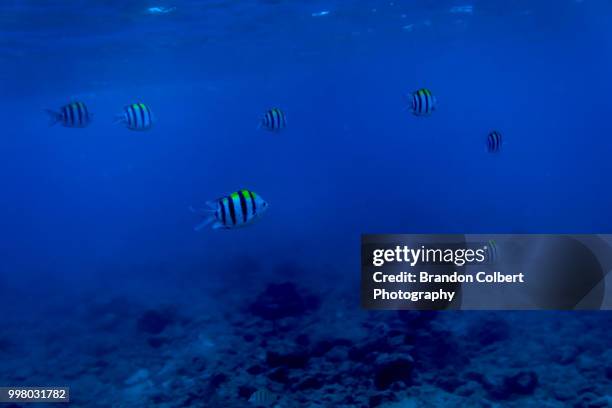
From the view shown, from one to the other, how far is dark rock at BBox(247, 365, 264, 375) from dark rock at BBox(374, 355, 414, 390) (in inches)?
88.5

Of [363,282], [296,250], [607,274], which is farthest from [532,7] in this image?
[363,282]

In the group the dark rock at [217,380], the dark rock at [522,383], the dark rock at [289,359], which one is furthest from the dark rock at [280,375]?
the dark rock at [522,383]

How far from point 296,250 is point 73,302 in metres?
9.16

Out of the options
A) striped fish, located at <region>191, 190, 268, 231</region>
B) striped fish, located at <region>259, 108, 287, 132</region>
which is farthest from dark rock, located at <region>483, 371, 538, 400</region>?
striped fish, located at <region>191, 190, 268, 231</region>

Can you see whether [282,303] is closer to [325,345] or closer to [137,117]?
[325,345]

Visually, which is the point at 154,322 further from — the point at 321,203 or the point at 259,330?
the point at 321,203

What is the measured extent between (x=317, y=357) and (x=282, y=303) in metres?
3.30

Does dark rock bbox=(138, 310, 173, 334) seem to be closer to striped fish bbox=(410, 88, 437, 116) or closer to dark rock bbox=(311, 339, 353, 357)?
dark rock bbox=(311, 339, 353, 357)

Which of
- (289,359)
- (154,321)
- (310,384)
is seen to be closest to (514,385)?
(310,384)

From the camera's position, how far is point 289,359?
31.1 ft

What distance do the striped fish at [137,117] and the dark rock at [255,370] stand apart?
5.07 meters

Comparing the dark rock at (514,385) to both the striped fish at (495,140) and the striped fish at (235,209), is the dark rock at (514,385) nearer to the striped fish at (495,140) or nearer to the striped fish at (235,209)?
the striped fish at (495,140)

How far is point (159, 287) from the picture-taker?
56.9ft

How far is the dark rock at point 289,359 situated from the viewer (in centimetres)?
934
